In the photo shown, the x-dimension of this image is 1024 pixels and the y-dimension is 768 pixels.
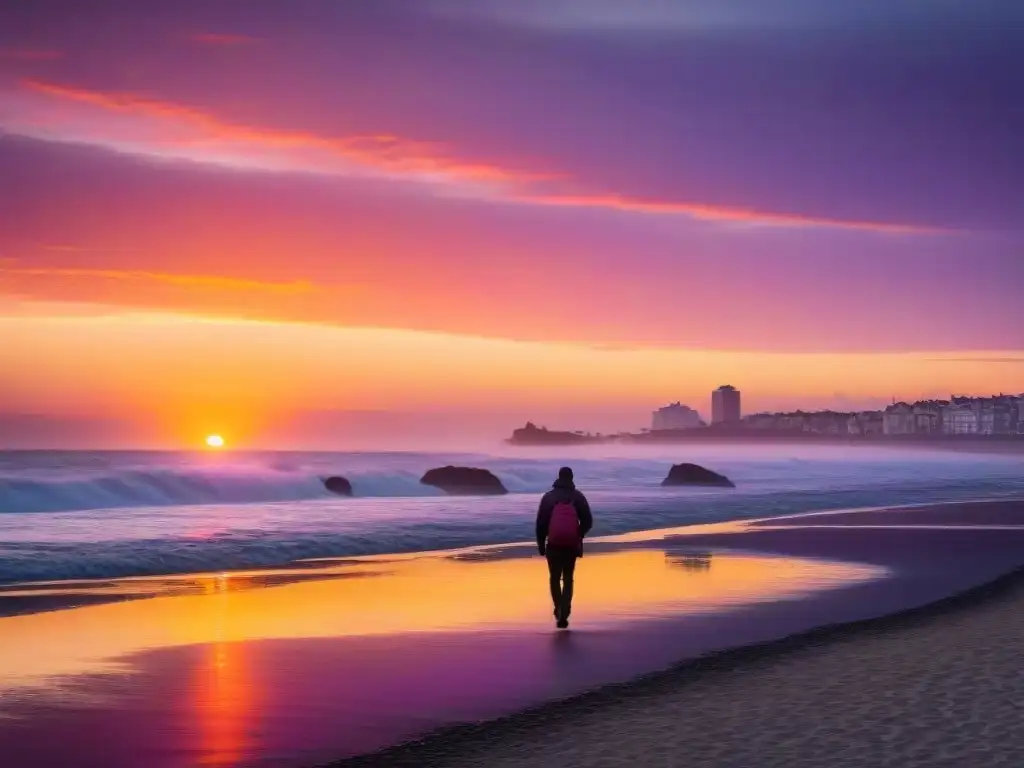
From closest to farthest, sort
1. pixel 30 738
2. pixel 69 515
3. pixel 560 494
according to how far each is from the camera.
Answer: pixel 30 738
pixel 560 494
pixel 69 515

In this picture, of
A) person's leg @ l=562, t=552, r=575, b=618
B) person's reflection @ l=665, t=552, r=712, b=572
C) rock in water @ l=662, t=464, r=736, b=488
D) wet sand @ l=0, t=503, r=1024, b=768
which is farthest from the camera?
rock in water @ l=662, t=464, r=736, b=488

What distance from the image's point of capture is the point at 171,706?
1134 cm

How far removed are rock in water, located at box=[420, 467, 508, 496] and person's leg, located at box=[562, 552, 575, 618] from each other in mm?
43710

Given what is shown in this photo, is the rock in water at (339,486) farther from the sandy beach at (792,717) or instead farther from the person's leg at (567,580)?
the sandy beach at (792,717)

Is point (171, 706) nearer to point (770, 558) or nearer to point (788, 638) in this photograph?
point (788, 638)

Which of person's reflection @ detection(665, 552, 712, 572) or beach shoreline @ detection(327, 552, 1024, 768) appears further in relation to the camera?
person's reflection @ detection(665, 552, 712, 572)

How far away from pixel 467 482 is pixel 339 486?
7.93m

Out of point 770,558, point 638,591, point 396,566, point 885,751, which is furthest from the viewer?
point 770,558

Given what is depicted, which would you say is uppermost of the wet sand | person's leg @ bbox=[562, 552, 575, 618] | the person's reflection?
person's leg @ bbox=[562, 552, 575, 618]

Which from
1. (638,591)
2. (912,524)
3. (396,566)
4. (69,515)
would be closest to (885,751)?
(638,591)

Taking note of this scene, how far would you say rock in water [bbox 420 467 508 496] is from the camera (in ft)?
203

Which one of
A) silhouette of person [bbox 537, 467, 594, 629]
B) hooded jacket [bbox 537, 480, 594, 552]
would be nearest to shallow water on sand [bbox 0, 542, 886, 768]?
silhouette of person [bbox 537, 467, 594, 629]

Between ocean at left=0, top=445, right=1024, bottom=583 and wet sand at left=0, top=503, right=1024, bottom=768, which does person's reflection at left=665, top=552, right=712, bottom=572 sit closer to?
wet sand at left=0, top=503, right=1024, bottom=768

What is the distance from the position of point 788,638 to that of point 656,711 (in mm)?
4641
